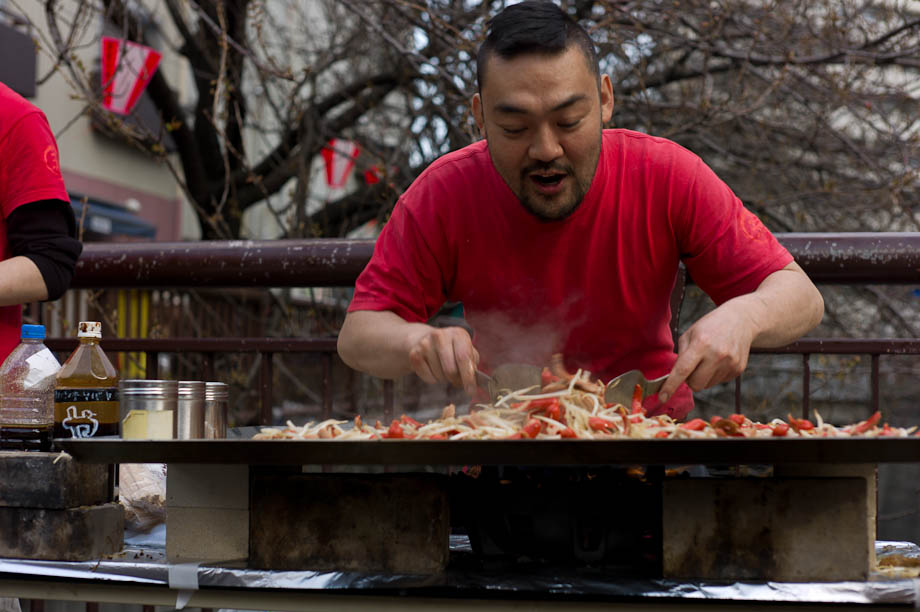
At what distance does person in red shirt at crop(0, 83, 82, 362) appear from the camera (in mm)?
2432

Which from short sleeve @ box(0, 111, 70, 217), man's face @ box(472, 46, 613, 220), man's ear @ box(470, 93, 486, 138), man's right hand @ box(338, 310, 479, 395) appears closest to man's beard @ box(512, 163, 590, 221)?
man's face @ box(472, 46, 613, 220)

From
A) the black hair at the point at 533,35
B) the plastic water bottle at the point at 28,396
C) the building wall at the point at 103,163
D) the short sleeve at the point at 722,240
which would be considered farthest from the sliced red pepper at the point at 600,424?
the building wall at the point at 103,163

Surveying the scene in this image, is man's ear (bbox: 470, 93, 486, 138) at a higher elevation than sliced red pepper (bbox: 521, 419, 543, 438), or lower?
higher

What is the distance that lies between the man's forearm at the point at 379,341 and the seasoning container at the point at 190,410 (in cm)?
43

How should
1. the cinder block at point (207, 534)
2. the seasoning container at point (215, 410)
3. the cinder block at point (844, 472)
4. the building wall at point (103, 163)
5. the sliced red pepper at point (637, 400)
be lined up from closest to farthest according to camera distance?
the cinder block at point (844, 472) → the cinder block at point (207, 534) → the sliced red pepper at point (637, 400) → the seasoning container at point (215, 410) → the building wall at point (103, 163)

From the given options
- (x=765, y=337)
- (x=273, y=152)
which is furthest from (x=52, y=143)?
(x=273, y=152)

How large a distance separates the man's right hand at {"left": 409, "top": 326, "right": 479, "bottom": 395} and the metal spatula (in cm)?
27

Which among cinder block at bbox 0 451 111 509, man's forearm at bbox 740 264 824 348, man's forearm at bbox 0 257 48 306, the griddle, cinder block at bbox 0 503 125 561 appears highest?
man's forearm at bbox 0 257 48 306

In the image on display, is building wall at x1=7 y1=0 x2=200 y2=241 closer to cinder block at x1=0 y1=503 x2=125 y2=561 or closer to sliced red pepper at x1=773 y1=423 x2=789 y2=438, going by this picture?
cinder block at x1=0 y1=503 x2=125 y2=561

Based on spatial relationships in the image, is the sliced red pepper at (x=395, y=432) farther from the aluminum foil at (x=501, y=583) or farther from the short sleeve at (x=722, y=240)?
the short sleeve at (x=722, y=240)

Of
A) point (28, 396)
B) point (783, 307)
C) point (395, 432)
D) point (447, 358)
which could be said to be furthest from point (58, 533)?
point (783, 307)

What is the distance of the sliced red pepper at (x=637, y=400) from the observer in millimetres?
1828

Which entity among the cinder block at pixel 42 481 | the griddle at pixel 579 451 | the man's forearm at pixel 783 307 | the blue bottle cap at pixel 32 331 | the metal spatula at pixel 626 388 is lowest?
the cinder block at pixel 42 481

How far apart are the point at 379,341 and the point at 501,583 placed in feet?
2.65
